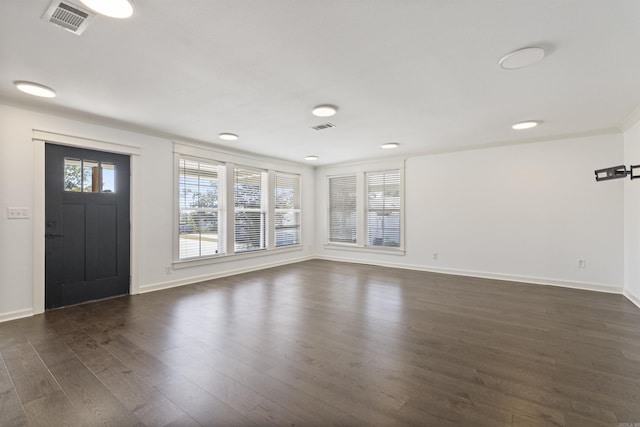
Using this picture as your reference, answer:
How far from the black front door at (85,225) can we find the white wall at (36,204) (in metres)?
0.19

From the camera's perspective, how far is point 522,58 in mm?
2303

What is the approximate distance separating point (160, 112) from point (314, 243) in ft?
16.9

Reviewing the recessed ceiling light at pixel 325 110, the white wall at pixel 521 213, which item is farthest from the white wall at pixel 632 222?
the recessed ceiling light at pixel 325 110

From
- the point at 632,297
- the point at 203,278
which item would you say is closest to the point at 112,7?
the point at 203,278

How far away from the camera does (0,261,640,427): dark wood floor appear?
173cm

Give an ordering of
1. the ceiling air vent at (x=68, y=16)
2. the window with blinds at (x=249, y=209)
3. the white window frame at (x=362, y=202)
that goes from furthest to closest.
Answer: the white window frame at (x=362, y=202), the window with blinds at (x=249, y=209), the ceiling air vent at (x=68, y=16)

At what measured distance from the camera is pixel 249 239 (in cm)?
616

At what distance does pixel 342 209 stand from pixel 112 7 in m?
6.17

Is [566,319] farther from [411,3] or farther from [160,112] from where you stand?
[160,112]

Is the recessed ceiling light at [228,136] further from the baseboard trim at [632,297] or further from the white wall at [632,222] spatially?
the baseboard trim at [632,297]

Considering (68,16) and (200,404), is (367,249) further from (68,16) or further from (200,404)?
(68,16)

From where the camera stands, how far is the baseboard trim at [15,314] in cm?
325

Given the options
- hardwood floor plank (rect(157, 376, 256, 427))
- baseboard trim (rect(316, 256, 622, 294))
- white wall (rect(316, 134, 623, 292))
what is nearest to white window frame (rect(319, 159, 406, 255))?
white wall (rect(316, 134, 623, 292))

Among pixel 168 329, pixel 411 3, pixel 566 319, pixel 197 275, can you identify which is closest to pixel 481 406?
pixel 566 319
